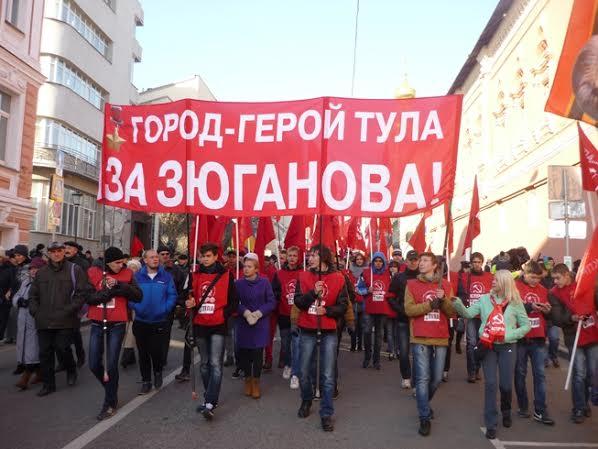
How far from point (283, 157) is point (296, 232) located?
4.84 metres

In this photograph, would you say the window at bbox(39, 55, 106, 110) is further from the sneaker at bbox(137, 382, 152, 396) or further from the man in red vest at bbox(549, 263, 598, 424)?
the man in red vest at bbox(549, 263, 598, 424)

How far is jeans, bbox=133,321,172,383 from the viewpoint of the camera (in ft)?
23.8

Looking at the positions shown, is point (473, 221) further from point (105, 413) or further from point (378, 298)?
point (105, 413)

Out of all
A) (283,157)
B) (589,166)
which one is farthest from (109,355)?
(589,166)

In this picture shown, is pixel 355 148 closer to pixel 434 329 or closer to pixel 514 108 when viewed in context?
pixel 434 329

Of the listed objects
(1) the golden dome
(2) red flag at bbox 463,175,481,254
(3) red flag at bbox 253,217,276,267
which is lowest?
(3) red flag at bbox 253,217,276,267

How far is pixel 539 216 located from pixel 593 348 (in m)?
14.7

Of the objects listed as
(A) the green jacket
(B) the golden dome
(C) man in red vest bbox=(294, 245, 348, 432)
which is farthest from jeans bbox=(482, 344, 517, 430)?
(B) the golden dome

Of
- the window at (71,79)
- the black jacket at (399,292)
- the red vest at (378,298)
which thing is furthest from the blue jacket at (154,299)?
the window at (71,79)

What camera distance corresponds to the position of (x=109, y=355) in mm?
6355

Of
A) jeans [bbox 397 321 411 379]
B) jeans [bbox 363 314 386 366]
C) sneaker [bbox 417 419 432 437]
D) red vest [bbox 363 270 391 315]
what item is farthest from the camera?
red vest [bbox 363 270 391 315]

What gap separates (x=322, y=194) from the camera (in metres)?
6.45

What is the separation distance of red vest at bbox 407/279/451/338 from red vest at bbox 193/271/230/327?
6.71 ft

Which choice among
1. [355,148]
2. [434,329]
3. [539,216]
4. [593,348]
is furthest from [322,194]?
[539,216]
